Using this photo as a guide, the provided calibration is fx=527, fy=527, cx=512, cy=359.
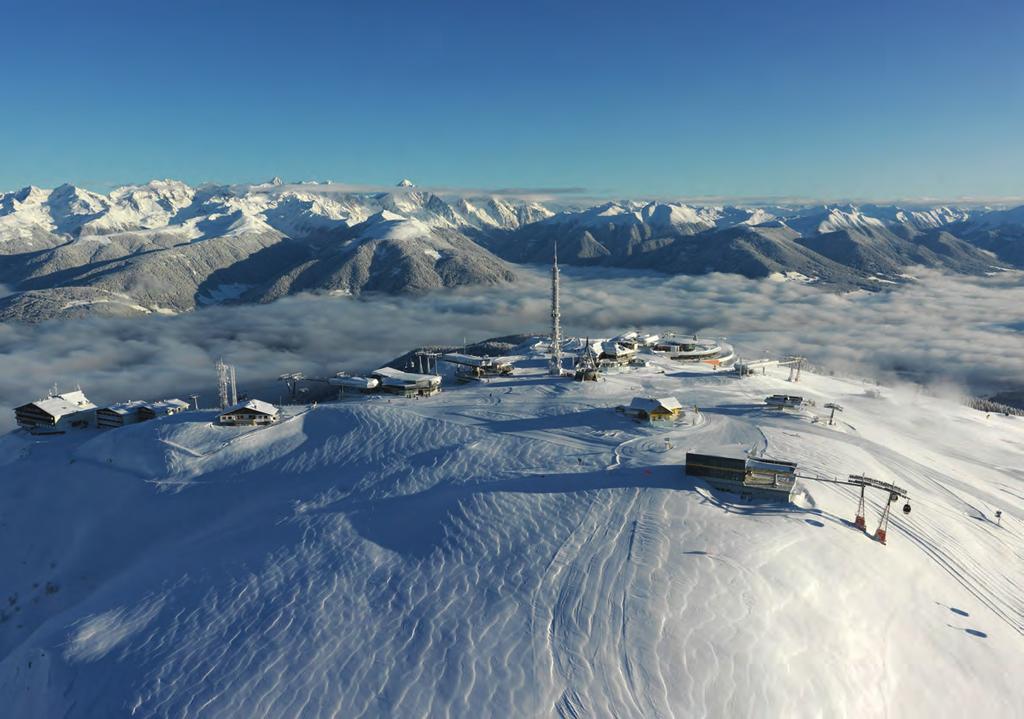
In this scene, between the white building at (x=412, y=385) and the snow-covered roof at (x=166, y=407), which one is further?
the white building at (x=412, y=385)

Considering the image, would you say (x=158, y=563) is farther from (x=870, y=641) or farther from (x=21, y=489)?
(x=870, y=641)

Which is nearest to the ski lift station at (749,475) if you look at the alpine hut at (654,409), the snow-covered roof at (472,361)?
the alpine hut at (654,409)

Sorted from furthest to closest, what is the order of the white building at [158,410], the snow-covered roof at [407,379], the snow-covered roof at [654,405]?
the snow-covered roof at [407,379] → the white building at [158,410] → the snow-covered roof at [654,405]

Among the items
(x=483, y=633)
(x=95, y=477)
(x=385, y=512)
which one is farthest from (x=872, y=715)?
(x=95, y=477)

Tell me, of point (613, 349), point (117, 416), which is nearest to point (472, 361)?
point (613, 349)

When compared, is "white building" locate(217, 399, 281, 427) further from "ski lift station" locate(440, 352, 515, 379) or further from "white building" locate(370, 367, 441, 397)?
"ski lift station" locate(440, 352, 515, 379)

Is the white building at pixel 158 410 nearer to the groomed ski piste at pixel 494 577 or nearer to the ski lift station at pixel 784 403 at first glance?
the groomed ski piste at pixel 494 577
